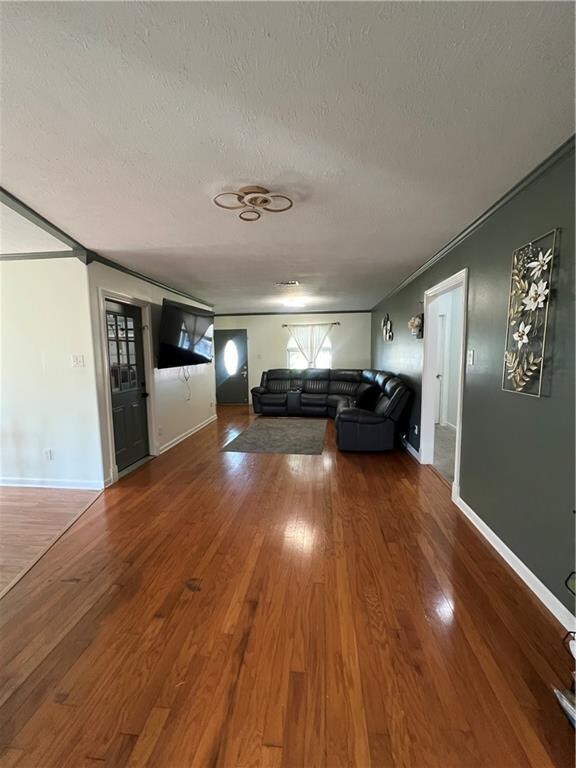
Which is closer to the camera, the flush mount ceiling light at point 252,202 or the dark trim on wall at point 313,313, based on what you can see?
the flush mount ceiling light at point 252,202

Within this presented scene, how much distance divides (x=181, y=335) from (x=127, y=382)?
37.8 inches

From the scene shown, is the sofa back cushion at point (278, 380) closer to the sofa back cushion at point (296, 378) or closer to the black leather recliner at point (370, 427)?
the sofa back cushion at point (296, 378)

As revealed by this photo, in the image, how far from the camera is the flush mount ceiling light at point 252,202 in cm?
206

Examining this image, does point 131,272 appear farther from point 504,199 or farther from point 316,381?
point 316,381

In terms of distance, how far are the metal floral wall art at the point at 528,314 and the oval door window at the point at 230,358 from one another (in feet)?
22.6

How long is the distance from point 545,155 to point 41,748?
3.37 m

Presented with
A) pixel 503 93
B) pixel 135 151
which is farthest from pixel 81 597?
pixel 503 93

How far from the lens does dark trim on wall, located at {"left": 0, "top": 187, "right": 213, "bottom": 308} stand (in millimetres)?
2256

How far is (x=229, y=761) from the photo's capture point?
3.67 ft

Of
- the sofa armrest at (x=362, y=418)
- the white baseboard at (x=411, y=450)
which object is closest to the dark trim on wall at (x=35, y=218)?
the sofa armrest at (x=362, y=418)

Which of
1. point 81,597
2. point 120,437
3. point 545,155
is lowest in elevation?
point 81,597

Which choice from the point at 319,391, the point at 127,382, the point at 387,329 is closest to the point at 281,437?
the point at 319,391

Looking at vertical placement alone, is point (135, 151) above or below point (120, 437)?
above

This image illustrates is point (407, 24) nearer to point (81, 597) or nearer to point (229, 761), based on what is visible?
point (229, 761)
